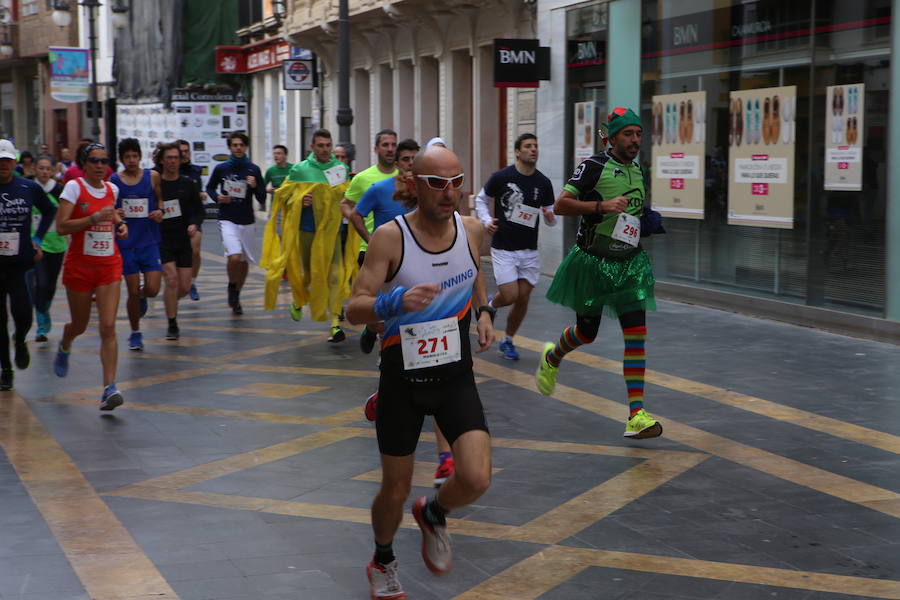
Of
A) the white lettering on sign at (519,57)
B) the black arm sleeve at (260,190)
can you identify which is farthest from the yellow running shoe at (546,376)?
the white lettering on sign at (519,57)

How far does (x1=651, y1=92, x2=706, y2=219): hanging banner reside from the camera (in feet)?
47.3

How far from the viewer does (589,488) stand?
251 inches

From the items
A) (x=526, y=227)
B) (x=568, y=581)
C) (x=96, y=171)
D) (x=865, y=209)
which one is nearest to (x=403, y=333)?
(x=568, y=581)

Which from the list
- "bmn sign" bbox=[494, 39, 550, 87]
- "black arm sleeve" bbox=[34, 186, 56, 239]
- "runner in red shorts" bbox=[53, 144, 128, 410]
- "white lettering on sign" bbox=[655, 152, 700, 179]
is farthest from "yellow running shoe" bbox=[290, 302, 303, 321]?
"bmn sign" bbox=[494, 39, 550, 87]

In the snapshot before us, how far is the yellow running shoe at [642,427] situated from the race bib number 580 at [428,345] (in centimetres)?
286

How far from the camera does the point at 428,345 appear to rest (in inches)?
188

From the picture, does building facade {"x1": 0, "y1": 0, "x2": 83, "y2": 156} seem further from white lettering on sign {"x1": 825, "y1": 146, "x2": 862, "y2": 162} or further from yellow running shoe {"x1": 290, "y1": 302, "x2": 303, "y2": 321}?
white lettering on sign {"x1": 825, "y1": 146, "x2": 862, "y2": 162}

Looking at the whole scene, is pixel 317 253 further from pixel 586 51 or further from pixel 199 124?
pixel 199 124

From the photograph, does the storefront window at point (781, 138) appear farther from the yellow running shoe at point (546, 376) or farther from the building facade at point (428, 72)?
the yellow running shoe at point (546, 376)

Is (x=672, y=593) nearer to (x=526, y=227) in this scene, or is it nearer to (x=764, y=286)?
(x=526, y=227)

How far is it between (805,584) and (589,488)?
1604 mm

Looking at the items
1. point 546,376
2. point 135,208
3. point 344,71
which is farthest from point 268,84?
point 546,376

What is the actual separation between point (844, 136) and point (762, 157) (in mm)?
1419

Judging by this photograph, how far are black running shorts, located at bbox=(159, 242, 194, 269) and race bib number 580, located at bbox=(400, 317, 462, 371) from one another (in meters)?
8.07
